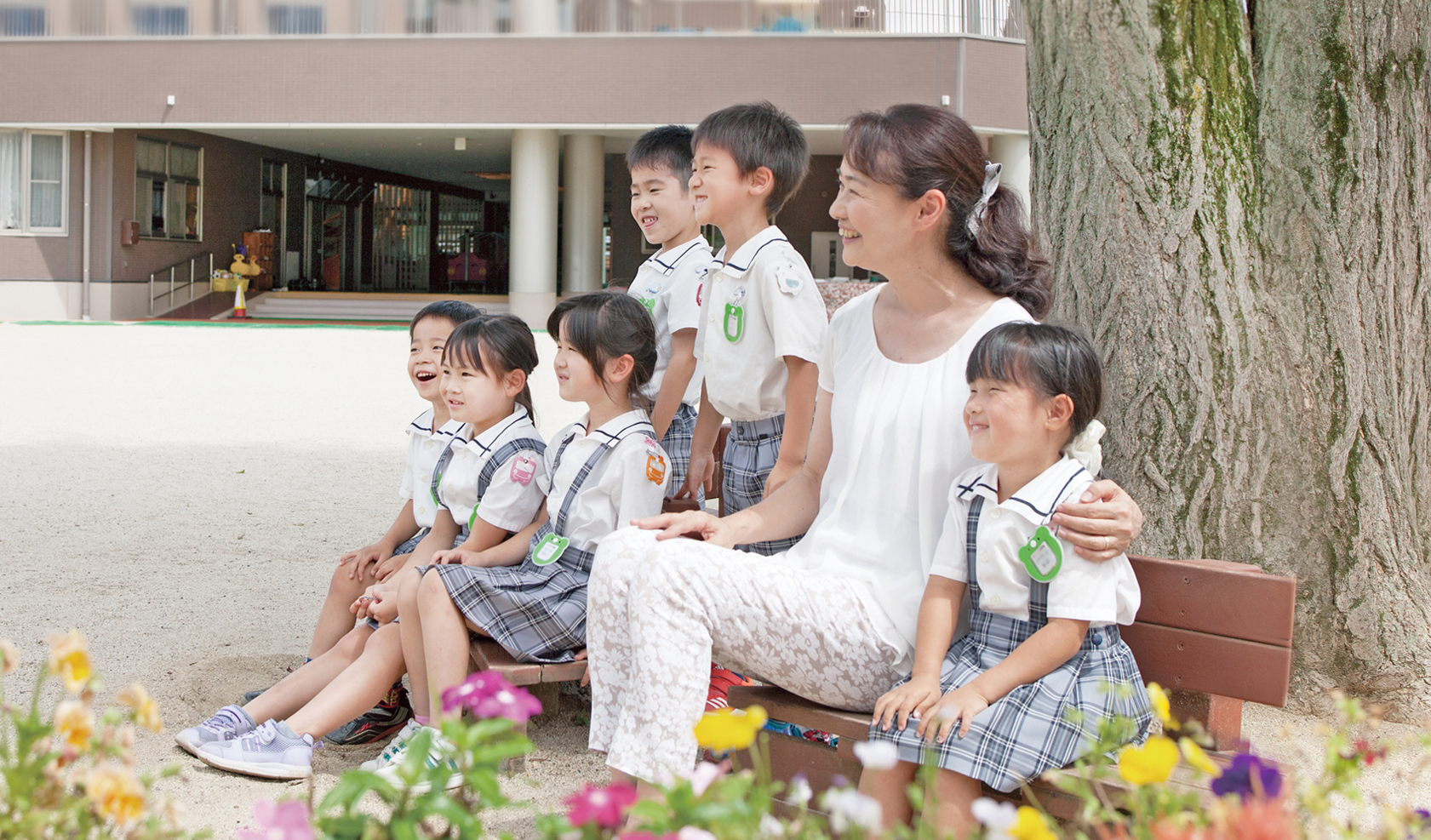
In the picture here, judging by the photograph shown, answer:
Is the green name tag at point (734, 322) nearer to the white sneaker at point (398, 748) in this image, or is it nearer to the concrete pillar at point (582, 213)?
the white sneaker at point (398, 748)

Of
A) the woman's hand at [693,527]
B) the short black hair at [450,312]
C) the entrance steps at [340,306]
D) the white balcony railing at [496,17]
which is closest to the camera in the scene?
the woman's hand at [693,527]

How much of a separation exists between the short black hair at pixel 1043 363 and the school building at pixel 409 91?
713 inches

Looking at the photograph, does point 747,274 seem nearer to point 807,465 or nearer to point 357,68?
point 807,465

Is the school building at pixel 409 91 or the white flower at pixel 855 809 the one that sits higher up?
the school building at pixel 409 91

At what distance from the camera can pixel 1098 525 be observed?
6.72ft

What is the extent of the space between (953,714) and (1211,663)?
55 centimetres

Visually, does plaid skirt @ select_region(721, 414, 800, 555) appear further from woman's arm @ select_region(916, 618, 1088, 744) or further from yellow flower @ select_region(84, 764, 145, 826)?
yellow flower @ select_region(84, 764, 145, 826)

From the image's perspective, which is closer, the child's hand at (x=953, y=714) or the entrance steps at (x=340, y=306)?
the child's hand at (x=953, y=714)

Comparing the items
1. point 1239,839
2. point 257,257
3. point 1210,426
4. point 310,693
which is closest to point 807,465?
point 1210,426

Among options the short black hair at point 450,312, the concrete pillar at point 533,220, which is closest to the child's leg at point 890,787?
the short black hair at point 450,312

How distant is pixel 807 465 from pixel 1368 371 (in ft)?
4.90

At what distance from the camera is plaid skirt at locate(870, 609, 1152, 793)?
76.3 inches

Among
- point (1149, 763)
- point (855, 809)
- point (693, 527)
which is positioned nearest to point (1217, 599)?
point (693, 527)

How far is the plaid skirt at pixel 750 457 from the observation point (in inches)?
130
